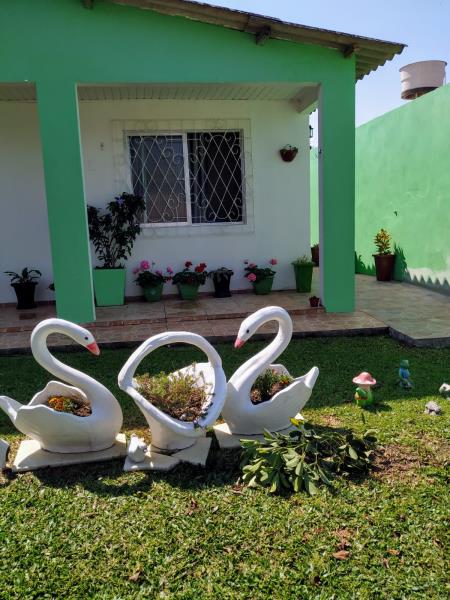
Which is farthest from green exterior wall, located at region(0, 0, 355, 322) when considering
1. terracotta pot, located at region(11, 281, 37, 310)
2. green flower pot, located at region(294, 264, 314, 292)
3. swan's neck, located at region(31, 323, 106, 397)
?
swan's neck, located at region(31, 323, 106, 397)

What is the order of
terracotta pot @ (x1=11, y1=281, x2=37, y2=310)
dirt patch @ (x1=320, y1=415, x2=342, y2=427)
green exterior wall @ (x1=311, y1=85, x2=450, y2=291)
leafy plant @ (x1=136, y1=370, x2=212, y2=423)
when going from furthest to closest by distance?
green exterior wall @ (x1=311, y1=85, x2=450, y2=291) < terracotta pot @ (x1=11, y1=281, x2=37, y2=310) < dirt patch @ (x1=320, y1=415, x2=342, y2=427) < leafy plant @ (x1=136, y1=370, x2=212, y2=423)

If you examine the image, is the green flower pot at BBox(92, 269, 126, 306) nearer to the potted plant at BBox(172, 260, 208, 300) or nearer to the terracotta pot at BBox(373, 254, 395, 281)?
the potted plant at BBox(172, 260, 208, 300)

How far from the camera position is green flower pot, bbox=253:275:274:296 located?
24.8 ft

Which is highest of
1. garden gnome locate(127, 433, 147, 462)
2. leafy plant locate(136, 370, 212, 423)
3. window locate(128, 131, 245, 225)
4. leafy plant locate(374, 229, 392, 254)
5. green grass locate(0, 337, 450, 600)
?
window locate(128, 131, 245, 225)

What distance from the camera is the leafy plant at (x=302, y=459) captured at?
8.59 feet

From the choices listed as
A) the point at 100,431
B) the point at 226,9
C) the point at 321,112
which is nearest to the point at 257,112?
the point at 321,112

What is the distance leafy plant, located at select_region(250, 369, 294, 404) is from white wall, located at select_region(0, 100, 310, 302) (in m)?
4.54

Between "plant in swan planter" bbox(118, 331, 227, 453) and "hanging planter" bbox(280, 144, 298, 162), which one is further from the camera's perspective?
"hanging planter" bbox(280, 144, 298, 162)

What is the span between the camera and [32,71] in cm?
542

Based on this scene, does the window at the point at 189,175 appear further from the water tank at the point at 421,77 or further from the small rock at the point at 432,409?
the water tank at the point at 421,77

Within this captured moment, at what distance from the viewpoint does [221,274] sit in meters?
7.40

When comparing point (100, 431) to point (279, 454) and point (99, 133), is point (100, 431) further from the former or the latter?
point (99, 133)

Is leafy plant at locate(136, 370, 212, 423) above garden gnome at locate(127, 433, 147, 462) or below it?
above

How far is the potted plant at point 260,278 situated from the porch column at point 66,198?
8.52 feet
